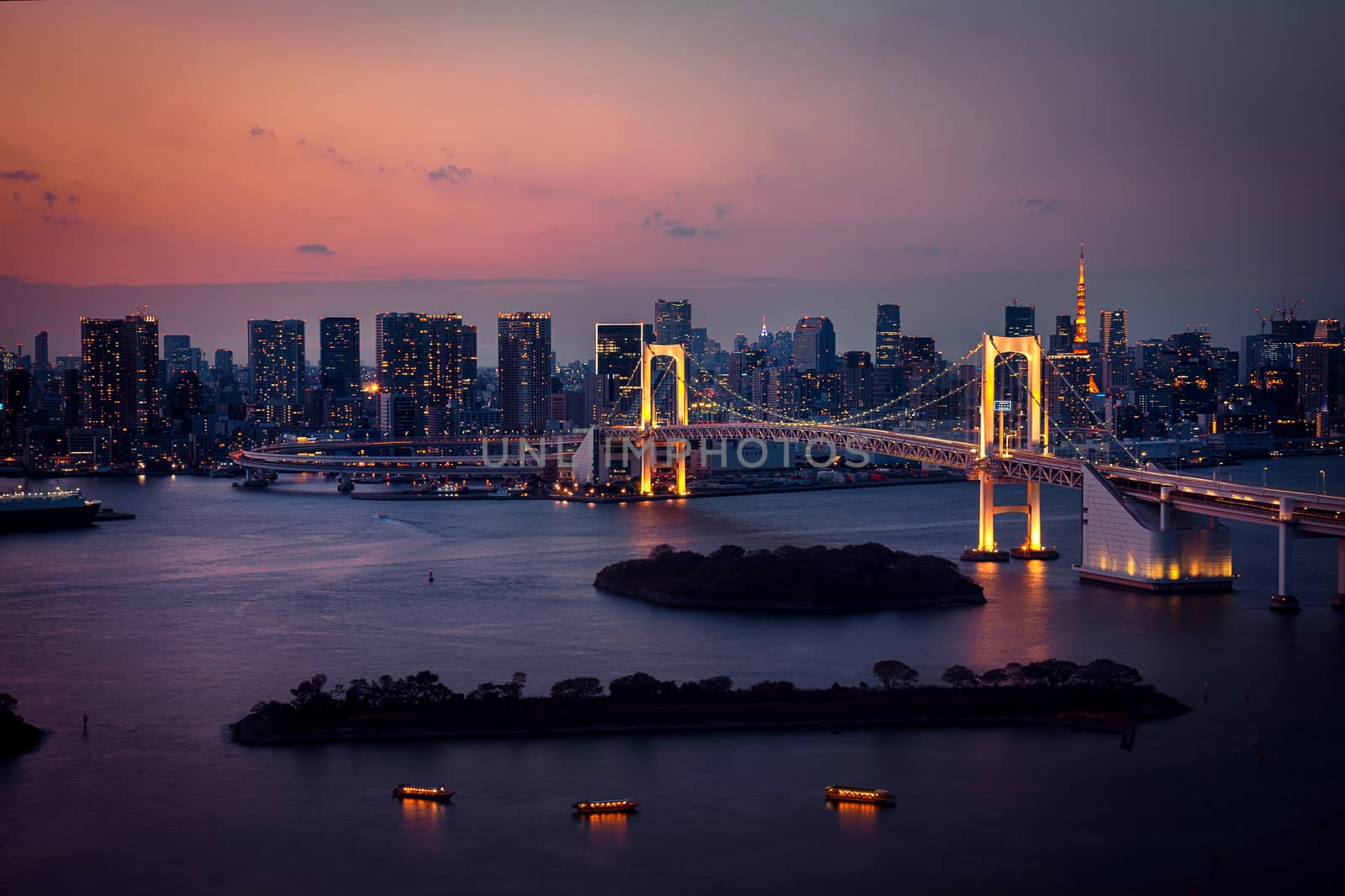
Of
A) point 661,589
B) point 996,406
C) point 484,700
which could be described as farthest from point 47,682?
point 996,406

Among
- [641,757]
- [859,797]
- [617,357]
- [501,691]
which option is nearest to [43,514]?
[501,691]

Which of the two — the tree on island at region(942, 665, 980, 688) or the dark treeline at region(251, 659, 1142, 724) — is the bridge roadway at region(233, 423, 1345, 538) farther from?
the tree on island at region(942, 665, 980, 688)

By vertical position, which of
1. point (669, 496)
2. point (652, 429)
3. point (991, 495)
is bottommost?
point (669, 496)

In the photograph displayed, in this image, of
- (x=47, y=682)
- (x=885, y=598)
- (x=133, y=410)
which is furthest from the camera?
(x=133, y=410)

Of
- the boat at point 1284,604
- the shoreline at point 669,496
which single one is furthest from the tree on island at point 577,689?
the shoreline at point 669,496

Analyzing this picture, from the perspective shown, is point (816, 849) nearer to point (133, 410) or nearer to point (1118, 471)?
point (1118, 471)

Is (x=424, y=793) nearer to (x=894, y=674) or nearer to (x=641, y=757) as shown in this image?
(x=641, y=757)

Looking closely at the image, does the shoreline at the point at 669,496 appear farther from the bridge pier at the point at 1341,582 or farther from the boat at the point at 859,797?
the boat at the point at 859,797
